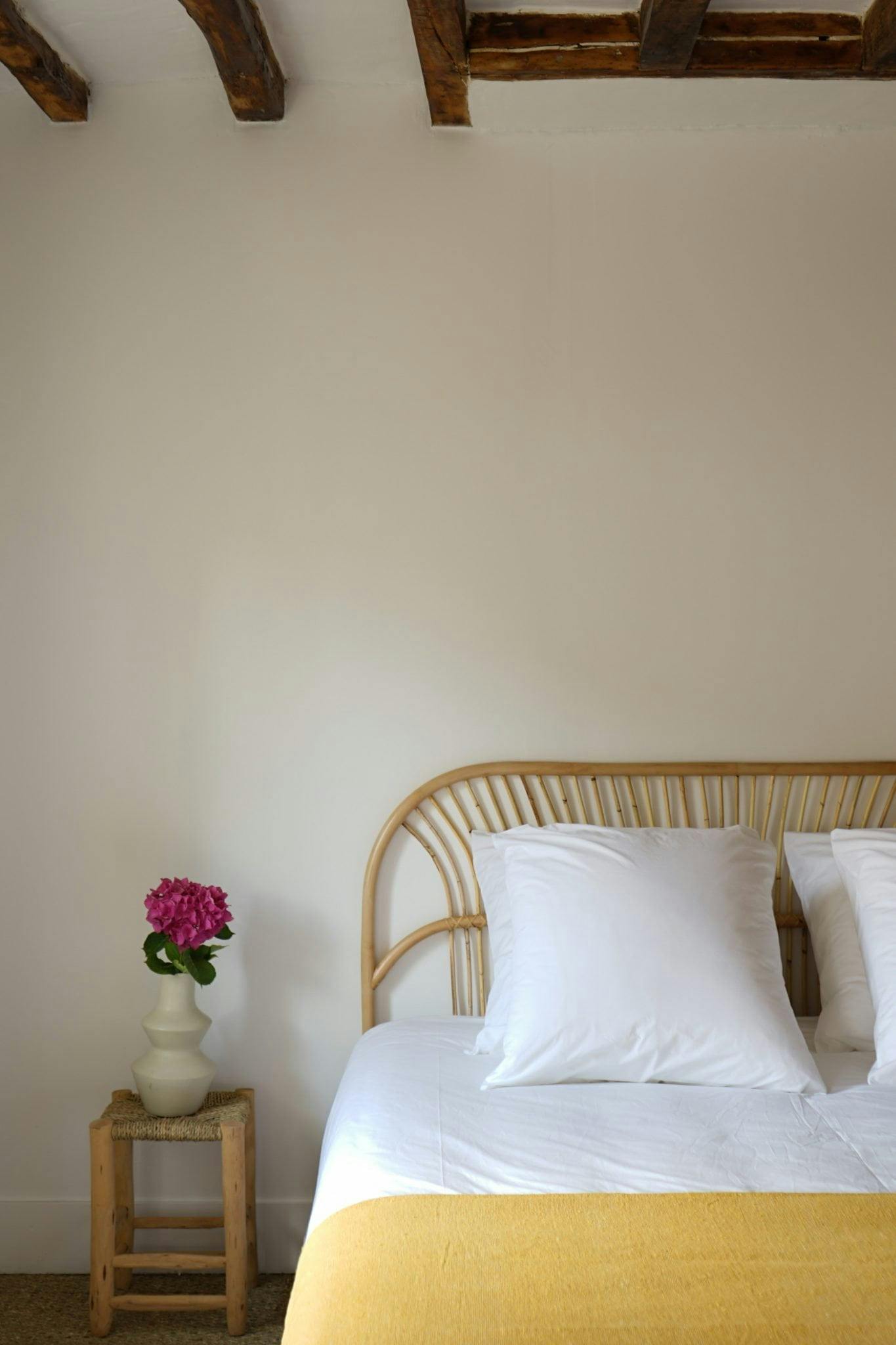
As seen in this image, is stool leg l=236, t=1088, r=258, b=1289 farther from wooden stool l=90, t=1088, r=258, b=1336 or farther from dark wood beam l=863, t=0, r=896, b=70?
dark wood beam l=863, t=0, r=896, b=70

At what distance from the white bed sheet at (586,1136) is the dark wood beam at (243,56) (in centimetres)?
206

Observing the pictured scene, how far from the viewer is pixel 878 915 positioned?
212 cm

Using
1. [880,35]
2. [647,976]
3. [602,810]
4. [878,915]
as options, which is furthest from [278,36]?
[878,915]

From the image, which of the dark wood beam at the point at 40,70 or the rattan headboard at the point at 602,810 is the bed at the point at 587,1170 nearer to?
the rattan headboard at the point at 602,810

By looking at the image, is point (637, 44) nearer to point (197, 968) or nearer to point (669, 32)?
point (669, 32)

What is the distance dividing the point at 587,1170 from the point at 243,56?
222 cm

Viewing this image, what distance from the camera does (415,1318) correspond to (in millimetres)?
1179

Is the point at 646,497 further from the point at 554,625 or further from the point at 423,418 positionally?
the point at 423,418

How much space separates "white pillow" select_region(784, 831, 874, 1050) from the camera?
2.18 m

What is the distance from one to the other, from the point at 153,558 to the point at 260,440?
14.6 inches

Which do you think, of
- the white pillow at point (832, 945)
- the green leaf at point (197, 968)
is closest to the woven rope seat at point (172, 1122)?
the green leaf at point (197, 968)

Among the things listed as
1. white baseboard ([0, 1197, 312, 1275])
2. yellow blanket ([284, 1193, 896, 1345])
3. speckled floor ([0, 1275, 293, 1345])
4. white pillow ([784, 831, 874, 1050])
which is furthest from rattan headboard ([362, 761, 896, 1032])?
yellow blanket ([284, 1193, 896, 1345])

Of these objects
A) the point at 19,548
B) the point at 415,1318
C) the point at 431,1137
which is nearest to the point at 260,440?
the point at 19,548

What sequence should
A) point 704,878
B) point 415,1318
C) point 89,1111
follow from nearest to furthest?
1. point 415,1318
2. point 704,878
3. point 89,1111
